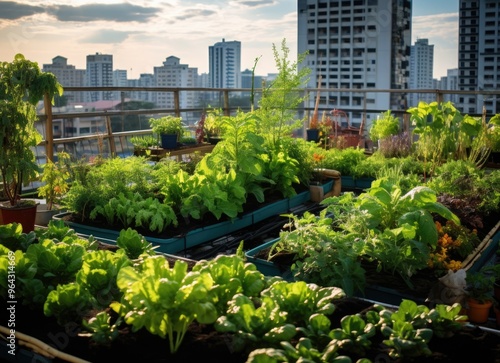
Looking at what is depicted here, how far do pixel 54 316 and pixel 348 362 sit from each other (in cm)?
117

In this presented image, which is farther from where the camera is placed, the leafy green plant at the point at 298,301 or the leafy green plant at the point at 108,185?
the leafy green plant at the point at 108,185

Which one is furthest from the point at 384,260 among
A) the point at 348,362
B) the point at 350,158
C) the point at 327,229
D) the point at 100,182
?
the point at 350,158

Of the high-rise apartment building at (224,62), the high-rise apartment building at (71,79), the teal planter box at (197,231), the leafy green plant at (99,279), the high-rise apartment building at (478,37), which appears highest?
the high-rise apartment building at (478,37)

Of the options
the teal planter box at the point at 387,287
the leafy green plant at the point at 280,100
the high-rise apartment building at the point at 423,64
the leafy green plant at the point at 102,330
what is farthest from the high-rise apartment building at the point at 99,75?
the high-rise apartment building at the point at 423,64

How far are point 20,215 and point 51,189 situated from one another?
0.76 metres

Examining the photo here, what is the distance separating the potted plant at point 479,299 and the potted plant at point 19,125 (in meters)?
2.89

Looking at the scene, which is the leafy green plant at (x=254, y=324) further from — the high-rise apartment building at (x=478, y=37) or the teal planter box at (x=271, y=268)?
the high-rise apartment building at (x=478, y=37)

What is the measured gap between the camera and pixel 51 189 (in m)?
4.94

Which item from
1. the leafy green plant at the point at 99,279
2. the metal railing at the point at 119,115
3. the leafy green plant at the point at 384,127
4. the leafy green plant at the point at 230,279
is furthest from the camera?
the leafy green plant at the point at 384,127

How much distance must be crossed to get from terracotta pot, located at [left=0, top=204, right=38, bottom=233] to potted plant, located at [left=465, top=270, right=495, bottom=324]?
9.44 ft

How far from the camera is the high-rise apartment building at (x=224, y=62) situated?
12930 millimetres

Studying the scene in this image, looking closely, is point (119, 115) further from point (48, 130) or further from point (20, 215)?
point (20, 215)

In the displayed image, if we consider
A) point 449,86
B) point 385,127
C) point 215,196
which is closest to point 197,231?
point 215,196

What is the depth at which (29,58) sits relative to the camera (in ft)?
14.5
